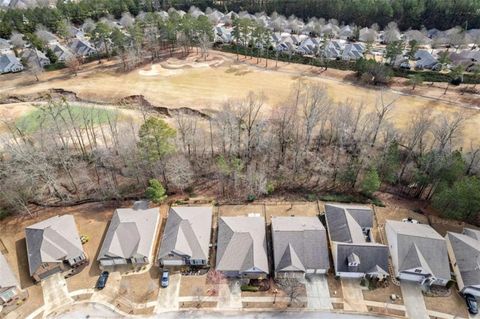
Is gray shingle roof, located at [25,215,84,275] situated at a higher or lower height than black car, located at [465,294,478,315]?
higher

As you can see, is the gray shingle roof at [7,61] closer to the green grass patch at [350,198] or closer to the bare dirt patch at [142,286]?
the bare dirt patch at [142,286]

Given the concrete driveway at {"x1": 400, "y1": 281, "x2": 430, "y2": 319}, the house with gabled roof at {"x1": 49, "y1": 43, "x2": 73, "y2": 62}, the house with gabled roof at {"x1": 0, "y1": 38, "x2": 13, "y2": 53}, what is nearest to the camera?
the concrete driveway at {"x1": 400, "y1": 281, "x2": 430, "y2": 319}

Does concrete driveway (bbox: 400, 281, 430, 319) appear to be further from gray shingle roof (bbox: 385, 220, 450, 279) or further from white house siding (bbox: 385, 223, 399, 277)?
gray shingle roof (bbox: 385, 220, 450, 279)

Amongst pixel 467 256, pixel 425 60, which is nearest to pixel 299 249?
pixel 467 256

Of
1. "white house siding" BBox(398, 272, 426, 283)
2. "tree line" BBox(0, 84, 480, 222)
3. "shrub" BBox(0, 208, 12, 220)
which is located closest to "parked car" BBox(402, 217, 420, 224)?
"tree line" BBox(0, 84, 480, 222)

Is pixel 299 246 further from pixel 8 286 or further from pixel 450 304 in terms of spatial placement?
pixel 8 286

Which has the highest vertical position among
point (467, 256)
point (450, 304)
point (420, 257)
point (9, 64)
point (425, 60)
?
point (9, 64)

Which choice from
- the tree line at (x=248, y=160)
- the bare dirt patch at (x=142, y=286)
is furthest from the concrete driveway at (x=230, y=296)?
the tree line at (x=248, y=160)
